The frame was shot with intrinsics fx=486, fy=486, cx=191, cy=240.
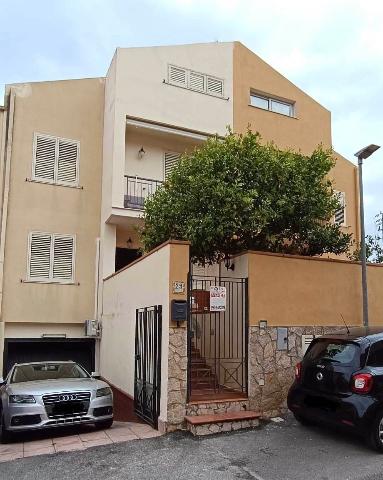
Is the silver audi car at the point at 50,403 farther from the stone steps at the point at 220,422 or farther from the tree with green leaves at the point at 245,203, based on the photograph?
the tree with green leaves at the point at 245,203

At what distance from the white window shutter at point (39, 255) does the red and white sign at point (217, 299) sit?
7.13 metres

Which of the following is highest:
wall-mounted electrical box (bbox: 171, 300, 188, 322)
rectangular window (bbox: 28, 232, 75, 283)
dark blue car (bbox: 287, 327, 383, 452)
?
rectangular window (bbox: 28, 232, 75, 283)

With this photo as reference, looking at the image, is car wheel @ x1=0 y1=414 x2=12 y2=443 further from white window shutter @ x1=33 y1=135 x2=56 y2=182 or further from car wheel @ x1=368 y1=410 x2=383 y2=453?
white window shutter @ x1=33 y1=135 x2=56 y2=182

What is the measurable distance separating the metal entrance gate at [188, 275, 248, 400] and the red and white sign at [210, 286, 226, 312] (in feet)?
0.09

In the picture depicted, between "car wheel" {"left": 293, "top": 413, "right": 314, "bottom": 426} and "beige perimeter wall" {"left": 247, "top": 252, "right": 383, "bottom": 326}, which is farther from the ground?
"beige perimeter wall" {"left": 247, "top": 252, "right": 383, "bottom": 326}

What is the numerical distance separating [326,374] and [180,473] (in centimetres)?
248

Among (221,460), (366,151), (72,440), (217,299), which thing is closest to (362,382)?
(221,460)

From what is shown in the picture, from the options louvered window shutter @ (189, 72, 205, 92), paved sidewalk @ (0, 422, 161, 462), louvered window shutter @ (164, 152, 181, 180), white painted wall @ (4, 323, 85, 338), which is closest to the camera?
paved sidewalk @ (0, 422, 161, 462)

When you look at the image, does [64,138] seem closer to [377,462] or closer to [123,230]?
[123,230]

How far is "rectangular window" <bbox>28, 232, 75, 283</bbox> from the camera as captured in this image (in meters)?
14.0

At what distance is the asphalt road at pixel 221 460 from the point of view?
5898 millimetres

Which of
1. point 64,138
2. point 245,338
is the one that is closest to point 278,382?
point 245,338

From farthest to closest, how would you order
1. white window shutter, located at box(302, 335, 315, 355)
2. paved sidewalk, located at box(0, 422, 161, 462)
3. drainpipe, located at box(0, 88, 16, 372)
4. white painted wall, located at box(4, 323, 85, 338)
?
white painted wall, located at box(4, 323, 85, 338), drainpipe, located at box(0, 88, 16, 372), white window shutter, located at box(302, 335, 315, 355), paved sidewalk, located at box(0, 422, 161, 462)

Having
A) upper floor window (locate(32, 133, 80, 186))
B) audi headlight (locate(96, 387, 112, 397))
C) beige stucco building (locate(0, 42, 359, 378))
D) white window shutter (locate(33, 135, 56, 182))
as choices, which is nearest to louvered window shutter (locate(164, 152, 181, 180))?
beige stucco building (locate(0, 42, 359, 378))
